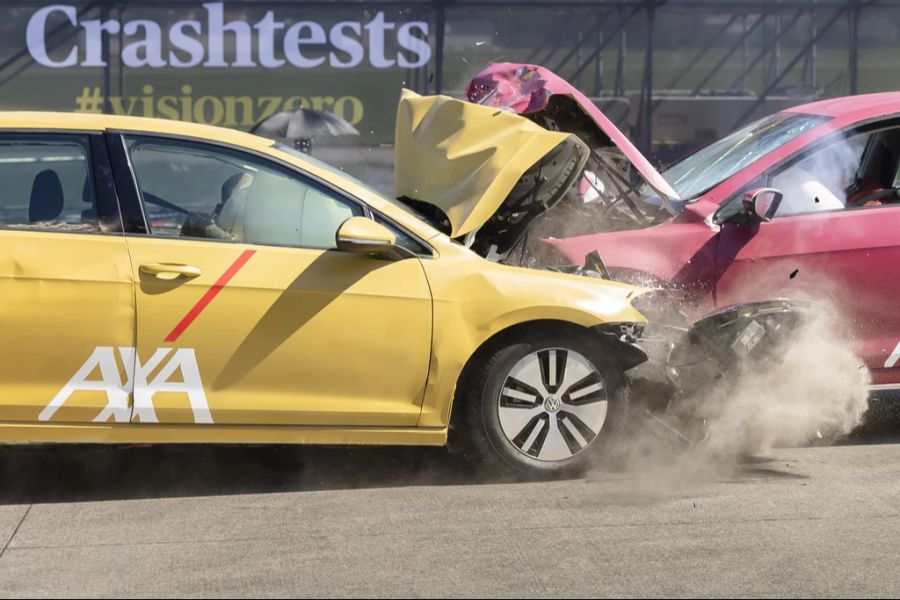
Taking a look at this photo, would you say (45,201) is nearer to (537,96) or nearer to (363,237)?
(363,237)

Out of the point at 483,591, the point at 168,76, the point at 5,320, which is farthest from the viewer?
the point at 168,76

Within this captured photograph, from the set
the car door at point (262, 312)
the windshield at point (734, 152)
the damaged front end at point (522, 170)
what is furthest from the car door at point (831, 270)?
the car door at point (262, 312)

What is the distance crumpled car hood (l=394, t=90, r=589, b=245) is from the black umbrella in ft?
13.7

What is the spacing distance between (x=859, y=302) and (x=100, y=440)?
3.82 meters

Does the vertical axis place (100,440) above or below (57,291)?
below

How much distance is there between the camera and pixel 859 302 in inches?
285

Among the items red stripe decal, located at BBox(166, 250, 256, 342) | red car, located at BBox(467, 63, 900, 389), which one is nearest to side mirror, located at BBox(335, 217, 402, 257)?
red stripe decal, located at BBox(166, 250, 256, 342)

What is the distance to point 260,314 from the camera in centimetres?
607

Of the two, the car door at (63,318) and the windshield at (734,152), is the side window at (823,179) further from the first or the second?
the car door at (63,318)

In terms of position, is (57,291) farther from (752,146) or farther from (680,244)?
(752,146)

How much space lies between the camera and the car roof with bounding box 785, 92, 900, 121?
7668 millimetres

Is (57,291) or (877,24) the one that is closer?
(57,291)

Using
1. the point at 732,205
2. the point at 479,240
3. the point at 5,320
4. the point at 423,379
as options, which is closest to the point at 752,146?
the point at 732,205

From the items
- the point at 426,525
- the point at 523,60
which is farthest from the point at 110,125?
the point at 523,60
